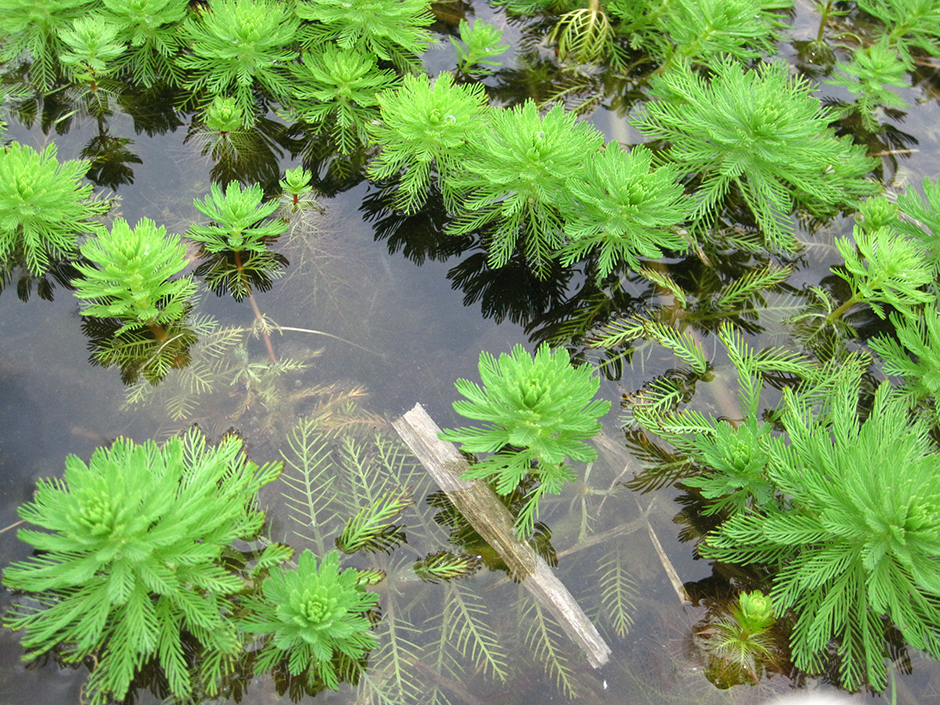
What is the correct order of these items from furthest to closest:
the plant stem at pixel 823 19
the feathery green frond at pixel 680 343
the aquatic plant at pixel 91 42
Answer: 1. the plant stem at pixel 823 19
2. the aquatic plant at pixel 91 42
3. the feathery green frond at pixel 680 343

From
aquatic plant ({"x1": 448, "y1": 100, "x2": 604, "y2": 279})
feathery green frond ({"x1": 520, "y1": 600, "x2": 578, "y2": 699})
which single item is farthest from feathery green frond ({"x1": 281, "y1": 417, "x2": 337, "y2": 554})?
aquatic plant ({"x1": 448, "y1": 100, "x2": 604, "y2": 279})

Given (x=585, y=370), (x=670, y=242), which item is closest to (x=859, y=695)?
(x=585, y=370)

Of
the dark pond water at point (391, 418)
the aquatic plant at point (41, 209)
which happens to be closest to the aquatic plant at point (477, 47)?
the dark pond water at point (391, 418)

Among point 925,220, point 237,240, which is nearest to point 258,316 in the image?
point 237,240

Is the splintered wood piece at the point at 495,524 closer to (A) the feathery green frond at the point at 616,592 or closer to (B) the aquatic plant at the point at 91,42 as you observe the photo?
(A) the feathery green frond at the point at 616,592

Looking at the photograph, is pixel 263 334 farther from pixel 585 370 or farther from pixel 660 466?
pixel 660 466

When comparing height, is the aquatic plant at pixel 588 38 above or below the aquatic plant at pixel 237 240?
above
